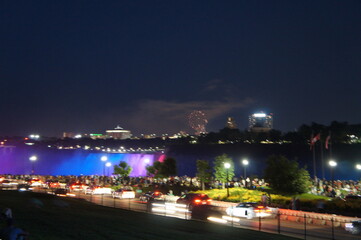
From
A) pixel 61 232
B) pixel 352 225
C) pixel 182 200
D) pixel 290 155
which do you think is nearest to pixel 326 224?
pixel 352 225

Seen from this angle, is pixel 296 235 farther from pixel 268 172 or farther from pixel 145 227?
pixel 268 172

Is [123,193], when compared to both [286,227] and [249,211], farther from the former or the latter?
[286,227]

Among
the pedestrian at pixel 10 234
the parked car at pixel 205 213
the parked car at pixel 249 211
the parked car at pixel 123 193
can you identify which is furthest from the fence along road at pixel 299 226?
the pedestrian at pixel 10 234

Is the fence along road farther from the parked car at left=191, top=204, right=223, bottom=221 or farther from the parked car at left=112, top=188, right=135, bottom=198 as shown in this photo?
the parked car at left=112, top=188, right=135, bottom=198

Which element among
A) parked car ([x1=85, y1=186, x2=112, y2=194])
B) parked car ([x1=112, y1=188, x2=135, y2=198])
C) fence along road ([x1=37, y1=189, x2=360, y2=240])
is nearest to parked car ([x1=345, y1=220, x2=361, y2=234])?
fence along road ([x1=37, y1=189, x2=360, y2=240])

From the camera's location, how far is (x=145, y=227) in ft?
57.8

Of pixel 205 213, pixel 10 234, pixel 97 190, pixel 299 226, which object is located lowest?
pixel 299 226

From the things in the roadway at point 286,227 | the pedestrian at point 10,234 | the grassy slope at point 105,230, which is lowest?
the roadway at point 286,227

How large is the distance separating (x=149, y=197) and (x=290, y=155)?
139469mm

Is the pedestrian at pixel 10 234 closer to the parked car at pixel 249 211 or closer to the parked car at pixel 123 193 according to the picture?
the parked car at pixel 249 211

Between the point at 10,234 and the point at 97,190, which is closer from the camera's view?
the point at 10,234

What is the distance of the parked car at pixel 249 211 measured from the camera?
2684 cm

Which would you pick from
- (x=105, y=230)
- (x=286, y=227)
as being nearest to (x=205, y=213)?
(x=286, y=227)

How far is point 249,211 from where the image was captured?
1069 inches
